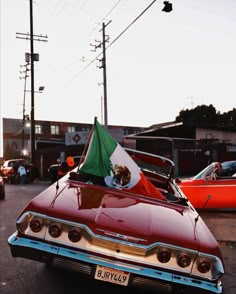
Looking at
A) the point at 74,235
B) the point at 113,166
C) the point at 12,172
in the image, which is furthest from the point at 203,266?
the point at 12,172

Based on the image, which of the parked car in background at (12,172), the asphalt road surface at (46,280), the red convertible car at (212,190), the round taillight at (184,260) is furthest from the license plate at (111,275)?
the parked car in background at (12,172)

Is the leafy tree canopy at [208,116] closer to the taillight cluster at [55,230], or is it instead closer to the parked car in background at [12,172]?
the parked car in background at [12,172]

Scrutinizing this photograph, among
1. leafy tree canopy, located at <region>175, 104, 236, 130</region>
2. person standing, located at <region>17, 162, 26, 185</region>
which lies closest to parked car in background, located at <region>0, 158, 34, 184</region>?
person standing, located at <region>17, 162, 26, 185</region>

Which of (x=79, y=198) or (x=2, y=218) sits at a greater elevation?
(x=79, y=198)

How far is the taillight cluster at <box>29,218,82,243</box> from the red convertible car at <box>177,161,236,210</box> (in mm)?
5964

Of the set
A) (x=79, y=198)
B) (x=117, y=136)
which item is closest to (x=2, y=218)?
(x=79, y=198)

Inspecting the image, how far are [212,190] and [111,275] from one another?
625cm

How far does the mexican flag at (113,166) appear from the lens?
15.9ft

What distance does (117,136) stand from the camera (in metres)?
33.1

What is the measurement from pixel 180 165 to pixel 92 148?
→ 28.4 meters

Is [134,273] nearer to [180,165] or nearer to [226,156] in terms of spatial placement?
[180,165]

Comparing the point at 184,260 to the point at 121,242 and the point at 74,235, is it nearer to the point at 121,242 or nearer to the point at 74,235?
the point at 121,242

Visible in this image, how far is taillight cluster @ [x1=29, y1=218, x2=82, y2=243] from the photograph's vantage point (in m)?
3.61

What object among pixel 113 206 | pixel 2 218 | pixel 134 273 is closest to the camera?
pixel 134 273
